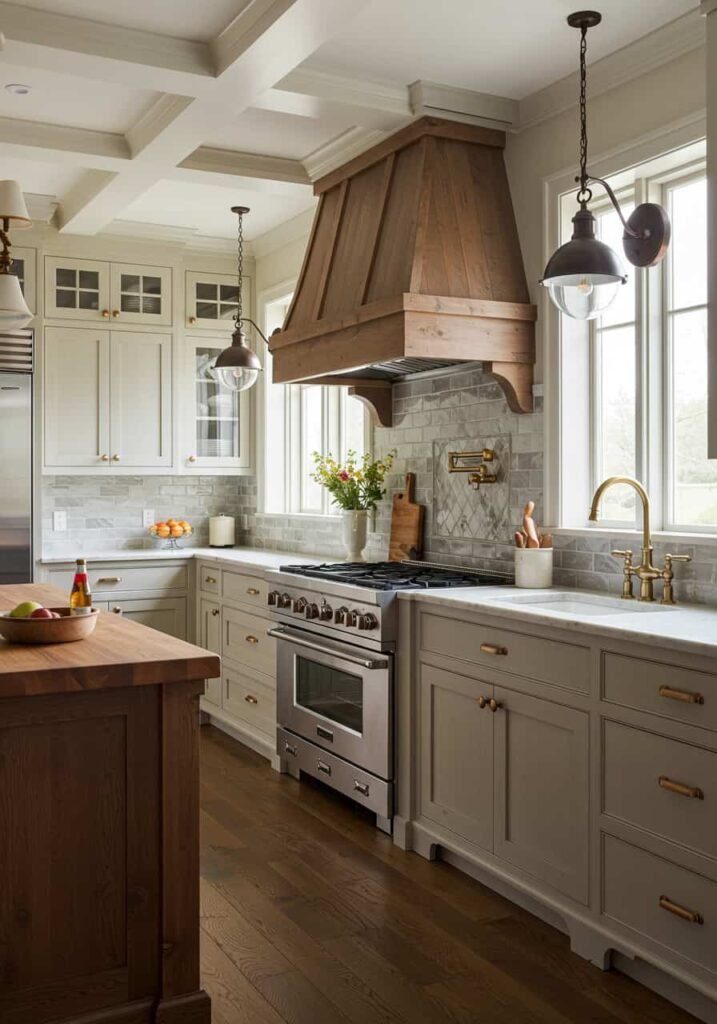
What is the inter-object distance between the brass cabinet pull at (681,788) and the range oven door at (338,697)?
1384mm

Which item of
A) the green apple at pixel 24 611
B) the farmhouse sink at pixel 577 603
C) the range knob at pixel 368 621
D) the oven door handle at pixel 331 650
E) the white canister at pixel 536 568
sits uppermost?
the white canister at pixel 536 568

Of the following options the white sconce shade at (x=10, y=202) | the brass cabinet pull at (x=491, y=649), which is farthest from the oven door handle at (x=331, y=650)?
the white sconce shade at (x=10, y=202)

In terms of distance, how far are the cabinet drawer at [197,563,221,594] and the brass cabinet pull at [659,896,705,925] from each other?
11.3ft

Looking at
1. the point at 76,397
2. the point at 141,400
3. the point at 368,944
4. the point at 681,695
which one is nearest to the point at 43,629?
the point at 368,944

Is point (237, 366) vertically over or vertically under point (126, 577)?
over

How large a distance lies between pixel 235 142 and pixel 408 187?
3.26ft

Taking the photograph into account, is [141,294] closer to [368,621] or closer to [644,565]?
[368,621]

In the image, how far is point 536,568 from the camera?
3.82 meters

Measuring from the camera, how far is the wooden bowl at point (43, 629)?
267cm

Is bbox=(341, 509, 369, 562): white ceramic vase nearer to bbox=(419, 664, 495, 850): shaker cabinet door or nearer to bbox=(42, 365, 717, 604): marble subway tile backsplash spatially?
bbox=(42, 365, 717, 604): marble subway tile backsplash

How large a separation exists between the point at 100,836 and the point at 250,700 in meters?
2.75

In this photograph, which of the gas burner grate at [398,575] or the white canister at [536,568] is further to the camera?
the gas burner grate at [398,575]

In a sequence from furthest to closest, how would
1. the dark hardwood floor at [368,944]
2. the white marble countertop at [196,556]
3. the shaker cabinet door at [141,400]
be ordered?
the shaker cabinet door at [141,400] → the white marble countertop at [196,556] → the dark hardwood floor at [368,944]

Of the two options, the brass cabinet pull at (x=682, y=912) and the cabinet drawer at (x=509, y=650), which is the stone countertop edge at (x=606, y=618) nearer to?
the cabinet drawer at (x=509, y=650)
